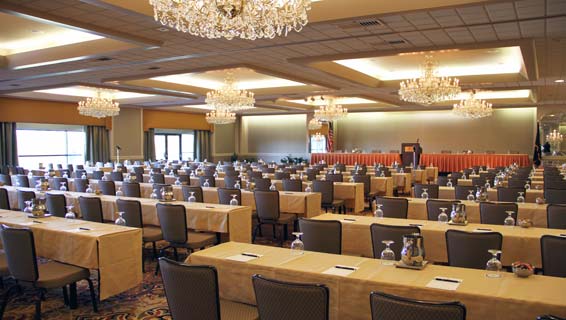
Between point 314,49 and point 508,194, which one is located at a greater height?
point 314,49

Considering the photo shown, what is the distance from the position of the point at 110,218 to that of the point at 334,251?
3.98 meters

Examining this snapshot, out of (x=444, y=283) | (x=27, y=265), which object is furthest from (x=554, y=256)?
(x=27, y=265)

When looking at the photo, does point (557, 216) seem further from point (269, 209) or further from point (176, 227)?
point (176, 227)

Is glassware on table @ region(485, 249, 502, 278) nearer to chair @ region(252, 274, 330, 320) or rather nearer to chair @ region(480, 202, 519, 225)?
chair @ region(252, 274, 330, 320)

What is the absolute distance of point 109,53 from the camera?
390 inches

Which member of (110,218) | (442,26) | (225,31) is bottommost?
(110,218)

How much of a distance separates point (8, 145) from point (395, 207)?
16000 mm

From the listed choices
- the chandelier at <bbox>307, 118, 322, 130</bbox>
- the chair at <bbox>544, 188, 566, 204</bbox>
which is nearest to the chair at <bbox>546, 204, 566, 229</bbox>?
the chair at <bbox>544, 188, 566, 204</bbox>

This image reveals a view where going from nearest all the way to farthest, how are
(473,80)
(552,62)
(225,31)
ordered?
1. (225,31)
2. (552,62)
3. (473,80)

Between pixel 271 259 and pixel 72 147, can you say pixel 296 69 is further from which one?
pixel 72 147

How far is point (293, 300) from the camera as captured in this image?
274cm

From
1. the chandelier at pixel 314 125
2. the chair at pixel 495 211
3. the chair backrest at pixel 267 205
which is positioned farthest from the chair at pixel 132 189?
the chandelier at pixel 314 125

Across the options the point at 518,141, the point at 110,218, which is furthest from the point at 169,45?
the point at 518,141

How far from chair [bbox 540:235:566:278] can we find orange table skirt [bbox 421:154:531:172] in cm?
1812
